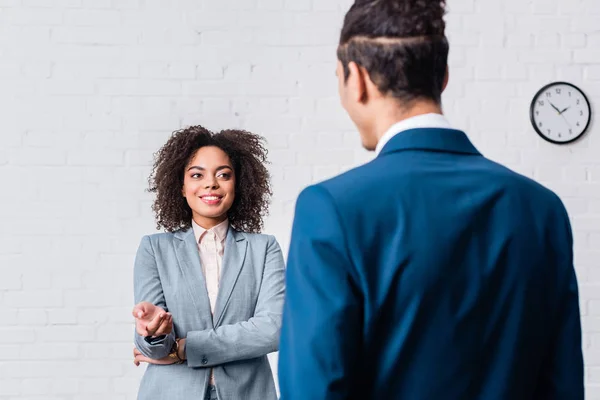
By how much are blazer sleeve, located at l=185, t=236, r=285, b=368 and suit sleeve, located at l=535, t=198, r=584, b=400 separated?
128cm

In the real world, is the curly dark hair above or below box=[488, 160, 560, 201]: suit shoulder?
below

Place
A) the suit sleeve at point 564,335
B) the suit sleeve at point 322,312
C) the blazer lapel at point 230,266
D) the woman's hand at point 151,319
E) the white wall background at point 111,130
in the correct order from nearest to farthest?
the suit sleeve at point 322,312 → the suit sleeve at point 564,335 → the woman's hand at point 151,319 → the blazer lapel at point 230,266 → the white wall background at point 111,130

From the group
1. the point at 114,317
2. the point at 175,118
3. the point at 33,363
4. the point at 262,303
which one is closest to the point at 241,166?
the point at 262,303

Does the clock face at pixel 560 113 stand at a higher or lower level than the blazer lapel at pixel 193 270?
higher

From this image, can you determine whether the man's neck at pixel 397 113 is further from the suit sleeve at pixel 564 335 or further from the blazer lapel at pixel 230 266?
the blazer lapel at pixel 230 266

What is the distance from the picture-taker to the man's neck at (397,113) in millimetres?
1109

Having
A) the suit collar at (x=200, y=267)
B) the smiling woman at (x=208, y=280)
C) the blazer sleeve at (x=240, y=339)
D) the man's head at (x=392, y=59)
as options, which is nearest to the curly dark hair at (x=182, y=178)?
the smiling woman at (x=208, y=280)

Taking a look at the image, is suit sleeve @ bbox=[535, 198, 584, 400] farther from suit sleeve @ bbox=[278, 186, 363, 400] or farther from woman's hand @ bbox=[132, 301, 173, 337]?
woman's hand @ bbox=[132, 301, 173, 337]

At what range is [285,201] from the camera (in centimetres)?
360

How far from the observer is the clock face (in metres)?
3.70

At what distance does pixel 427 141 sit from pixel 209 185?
1542 mm

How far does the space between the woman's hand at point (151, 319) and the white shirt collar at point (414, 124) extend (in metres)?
1.26

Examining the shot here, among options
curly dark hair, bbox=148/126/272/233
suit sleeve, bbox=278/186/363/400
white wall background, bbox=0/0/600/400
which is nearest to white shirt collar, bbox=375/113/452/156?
suit sleeve, bbox=278/186/363/400

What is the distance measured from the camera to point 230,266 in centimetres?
247
